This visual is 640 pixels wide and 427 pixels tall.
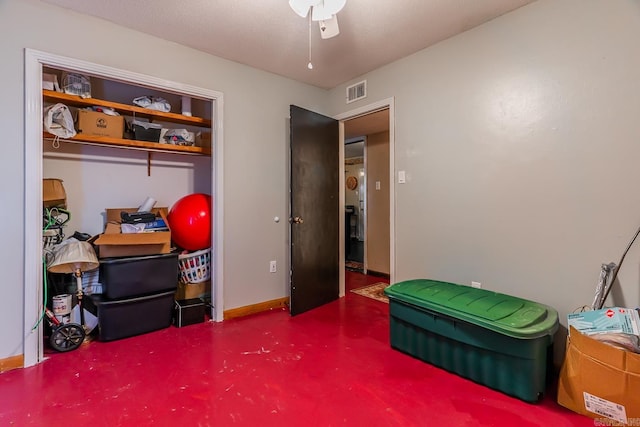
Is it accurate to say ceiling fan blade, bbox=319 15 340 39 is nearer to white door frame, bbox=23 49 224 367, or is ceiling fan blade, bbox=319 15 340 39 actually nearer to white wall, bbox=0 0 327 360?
white wall, bbox=0 0 327 360

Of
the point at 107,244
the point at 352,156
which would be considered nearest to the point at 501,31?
the point at 107,244

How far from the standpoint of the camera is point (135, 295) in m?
2.56

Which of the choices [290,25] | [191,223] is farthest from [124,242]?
[290,25]

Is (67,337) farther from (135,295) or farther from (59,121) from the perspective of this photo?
(59,121)

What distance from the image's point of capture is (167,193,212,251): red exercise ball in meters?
2.91

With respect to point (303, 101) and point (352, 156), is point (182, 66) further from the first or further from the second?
point (352, 156)

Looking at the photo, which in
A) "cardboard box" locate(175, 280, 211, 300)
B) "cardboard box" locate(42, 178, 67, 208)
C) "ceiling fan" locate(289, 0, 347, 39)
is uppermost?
"ceiling fan" locate(289, 0, 347, 39)

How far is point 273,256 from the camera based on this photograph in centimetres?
334

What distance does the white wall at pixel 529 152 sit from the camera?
179cm

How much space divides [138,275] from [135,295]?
0.17 meters

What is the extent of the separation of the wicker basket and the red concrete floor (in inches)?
21.9

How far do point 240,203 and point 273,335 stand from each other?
129cm

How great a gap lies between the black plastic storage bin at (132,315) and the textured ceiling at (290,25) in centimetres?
219

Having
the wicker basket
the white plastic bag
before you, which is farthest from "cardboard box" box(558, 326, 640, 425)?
the white plastic bag
